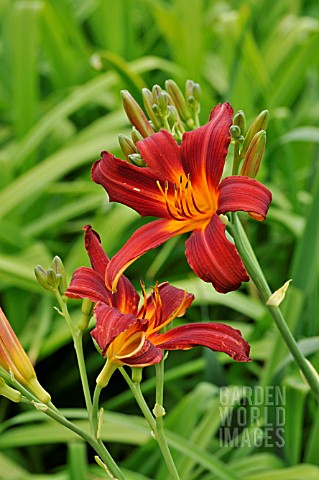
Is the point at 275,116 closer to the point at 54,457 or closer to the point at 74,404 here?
the point at 74,404

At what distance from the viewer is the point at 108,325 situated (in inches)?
20.0

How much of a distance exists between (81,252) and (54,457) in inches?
15.7

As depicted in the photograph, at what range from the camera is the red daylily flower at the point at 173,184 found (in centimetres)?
57

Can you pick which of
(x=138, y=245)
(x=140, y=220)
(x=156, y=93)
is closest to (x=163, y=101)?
(x=156, y=93)

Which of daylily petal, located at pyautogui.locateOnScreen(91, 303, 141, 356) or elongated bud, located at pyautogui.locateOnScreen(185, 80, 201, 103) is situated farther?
elongated bud, located at pyautogui.locateOnScreen(185, 80, 201, 103)

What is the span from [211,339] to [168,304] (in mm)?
58

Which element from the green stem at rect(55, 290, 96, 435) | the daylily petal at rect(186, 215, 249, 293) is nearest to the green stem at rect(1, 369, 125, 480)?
the green stem at rect(55, 290, 96, 435)

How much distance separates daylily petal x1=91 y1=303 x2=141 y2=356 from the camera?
503 mm

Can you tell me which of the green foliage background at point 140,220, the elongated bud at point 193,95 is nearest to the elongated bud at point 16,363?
the elongated bud at point 193,95

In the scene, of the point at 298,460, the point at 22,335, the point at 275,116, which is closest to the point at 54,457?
the point at 22,335

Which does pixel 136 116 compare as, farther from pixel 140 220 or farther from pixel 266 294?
pixel 140 220

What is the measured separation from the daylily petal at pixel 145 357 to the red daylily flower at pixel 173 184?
0.19 feet

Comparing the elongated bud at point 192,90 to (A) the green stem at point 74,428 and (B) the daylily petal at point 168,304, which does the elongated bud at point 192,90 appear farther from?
(A) the green stem at point 74,428

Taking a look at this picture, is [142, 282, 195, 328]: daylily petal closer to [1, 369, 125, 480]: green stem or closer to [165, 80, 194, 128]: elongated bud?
[1, 369, 125, 480]: green stem
